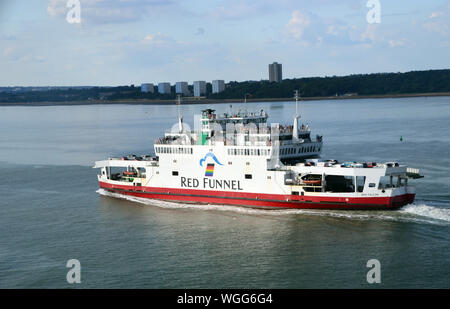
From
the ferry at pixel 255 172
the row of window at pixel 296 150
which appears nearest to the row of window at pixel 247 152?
the ferry at pixel 255 172

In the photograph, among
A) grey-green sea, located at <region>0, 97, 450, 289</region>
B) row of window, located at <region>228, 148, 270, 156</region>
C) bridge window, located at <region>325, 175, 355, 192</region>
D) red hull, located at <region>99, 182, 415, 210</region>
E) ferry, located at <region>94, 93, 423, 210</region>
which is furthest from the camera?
row of window, located at <region>228, 148, 270, 156</region>

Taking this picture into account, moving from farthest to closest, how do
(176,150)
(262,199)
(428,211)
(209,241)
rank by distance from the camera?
1. (176,150)
2. (262,199)
3. (428,211)
4. (209,241)

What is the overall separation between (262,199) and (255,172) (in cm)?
178

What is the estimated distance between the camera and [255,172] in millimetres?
36906

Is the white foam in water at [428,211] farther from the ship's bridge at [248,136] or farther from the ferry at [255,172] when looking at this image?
the ship's bridge at [248,136]

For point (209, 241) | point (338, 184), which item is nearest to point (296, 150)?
point (338, 184)

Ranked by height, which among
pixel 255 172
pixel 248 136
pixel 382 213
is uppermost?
pixel 248 136

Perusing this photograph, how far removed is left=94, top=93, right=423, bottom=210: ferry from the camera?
3412 cm

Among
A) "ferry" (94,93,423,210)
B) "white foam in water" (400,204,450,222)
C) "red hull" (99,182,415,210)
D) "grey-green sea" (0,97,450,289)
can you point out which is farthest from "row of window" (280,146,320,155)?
"white foam in water" (400,204,450,222)

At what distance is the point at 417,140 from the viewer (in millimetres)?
67500

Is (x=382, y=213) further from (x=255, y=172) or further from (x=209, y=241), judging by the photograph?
(x=209, y=241)

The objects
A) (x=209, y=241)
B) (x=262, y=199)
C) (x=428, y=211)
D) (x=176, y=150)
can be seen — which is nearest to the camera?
(x=209, y=241)

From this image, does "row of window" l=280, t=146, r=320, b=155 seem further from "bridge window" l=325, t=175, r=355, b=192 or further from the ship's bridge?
"bridge window" l=325, t=175, r=355, b=192

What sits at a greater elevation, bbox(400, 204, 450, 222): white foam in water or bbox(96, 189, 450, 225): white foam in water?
bbox(400, 204, 450, 222): white foam in water
